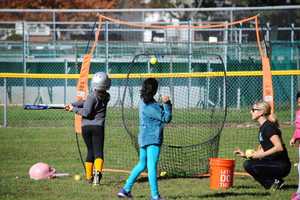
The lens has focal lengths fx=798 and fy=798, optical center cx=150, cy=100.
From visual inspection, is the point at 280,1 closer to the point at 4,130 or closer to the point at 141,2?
the point at 141,2

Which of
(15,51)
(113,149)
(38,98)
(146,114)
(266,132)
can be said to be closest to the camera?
(146,114)

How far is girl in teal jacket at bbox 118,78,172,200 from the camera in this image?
32.8 feet

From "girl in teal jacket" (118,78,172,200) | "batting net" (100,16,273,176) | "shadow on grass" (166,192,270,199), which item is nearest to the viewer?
"girl in teal jacket" (118,78,172,200)

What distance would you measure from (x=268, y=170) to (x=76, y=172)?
10.7ft

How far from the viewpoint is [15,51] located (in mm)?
30141

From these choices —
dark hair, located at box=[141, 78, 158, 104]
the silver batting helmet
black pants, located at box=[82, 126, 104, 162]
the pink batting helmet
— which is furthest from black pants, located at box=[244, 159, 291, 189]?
the pink batting helmet

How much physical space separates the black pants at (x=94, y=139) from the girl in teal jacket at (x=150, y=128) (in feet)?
4.42

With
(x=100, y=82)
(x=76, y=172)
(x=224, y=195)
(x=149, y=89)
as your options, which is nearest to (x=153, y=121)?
(x=149, y=89)

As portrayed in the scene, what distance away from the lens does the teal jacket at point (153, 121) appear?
1002 centimetres

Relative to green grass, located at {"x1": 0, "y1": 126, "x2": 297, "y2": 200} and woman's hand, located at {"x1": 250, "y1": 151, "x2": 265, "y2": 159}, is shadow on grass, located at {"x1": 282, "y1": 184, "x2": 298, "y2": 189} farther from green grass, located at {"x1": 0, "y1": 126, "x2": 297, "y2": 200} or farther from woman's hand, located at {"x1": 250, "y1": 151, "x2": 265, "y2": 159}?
woman's hand, located at {"x1": 250, "y1": 151, "x2": 265, "y2": 159}

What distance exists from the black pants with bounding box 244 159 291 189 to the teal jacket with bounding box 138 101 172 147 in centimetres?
175

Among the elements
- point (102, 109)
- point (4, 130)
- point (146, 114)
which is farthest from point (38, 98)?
point (146, 114)

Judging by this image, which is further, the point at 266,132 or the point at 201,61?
the point at 201,61

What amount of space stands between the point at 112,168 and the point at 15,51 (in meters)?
17.6
